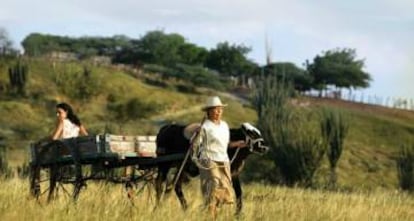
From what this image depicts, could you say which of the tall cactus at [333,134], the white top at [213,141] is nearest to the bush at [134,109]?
the tall cactus at [333,134]

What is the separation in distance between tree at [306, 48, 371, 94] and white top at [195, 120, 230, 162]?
76828 mm

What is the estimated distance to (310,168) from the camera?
3438 cm

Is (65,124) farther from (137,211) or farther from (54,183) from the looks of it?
(137,211)

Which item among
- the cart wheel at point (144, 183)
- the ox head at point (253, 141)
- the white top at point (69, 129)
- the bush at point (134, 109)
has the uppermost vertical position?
the ox head at point (253, 141)

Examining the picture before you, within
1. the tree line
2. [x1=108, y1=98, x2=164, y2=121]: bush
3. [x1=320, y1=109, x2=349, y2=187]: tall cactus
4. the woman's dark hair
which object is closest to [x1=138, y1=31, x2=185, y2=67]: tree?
the tree line

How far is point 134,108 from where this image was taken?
62.5m

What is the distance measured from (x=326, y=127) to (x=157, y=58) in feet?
184

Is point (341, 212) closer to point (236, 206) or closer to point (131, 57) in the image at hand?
point (236, 206)

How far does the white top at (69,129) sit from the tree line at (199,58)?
64565mm

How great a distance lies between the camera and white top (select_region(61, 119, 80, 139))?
13.4 meters

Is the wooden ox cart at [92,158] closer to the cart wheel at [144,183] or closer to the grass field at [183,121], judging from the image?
the cart wheel at [144,183]

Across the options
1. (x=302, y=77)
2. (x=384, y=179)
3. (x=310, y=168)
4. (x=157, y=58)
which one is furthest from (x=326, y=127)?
(x=157, y=58)

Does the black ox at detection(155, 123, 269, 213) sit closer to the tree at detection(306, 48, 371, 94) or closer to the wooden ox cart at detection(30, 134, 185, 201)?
the wooden ox cart at detection(30, 134, 185, 201)

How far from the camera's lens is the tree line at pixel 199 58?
87.0 m
